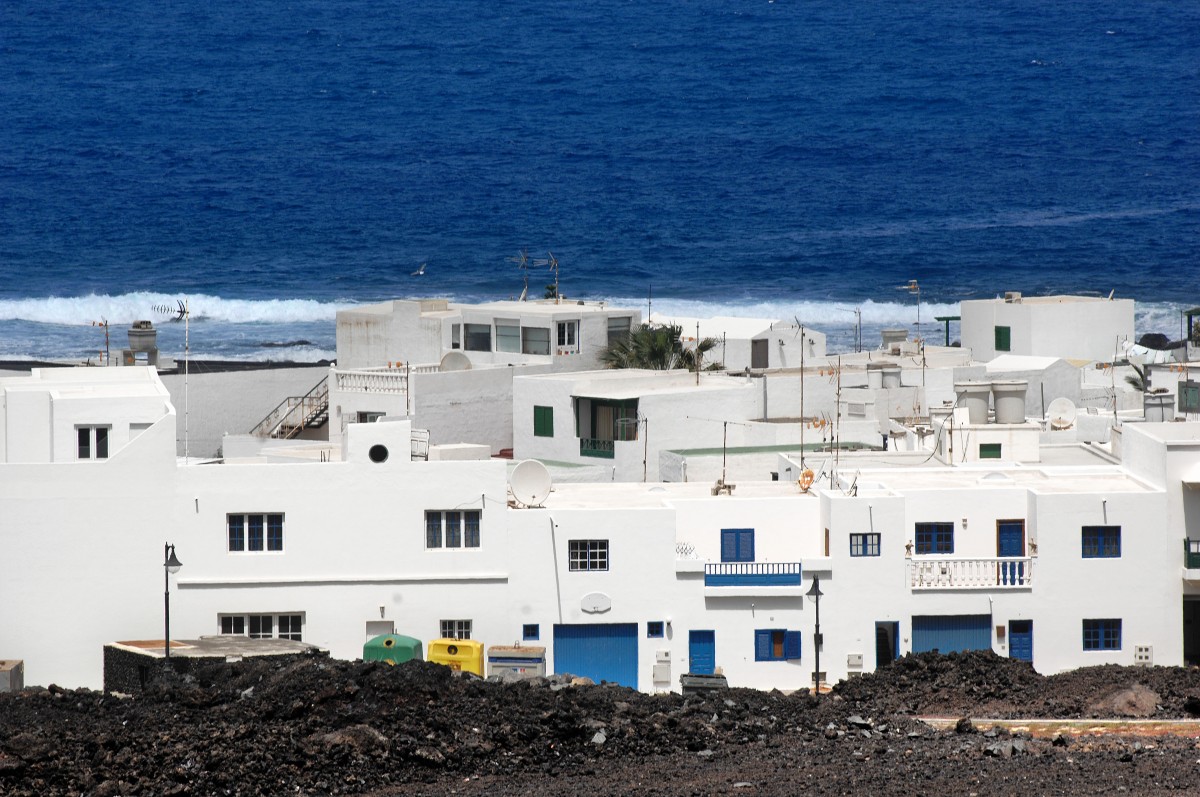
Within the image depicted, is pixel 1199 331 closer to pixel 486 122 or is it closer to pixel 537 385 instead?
pixel 537 385

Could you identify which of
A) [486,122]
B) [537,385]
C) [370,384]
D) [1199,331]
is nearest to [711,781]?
[537,385]

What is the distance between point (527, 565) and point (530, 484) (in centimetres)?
139

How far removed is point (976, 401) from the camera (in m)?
47.5

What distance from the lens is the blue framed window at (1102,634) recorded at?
117ft

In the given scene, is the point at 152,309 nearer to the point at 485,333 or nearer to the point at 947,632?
the point at 485,333

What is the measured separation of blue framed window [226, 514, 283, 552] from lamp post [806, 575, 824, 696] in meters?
9.00

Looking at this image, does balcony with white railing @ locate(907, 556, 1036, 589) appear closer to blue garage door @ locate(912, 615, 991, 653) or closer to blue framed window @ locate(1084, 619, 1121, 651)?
blue garage door @ locate(912, 615, 991, 653)

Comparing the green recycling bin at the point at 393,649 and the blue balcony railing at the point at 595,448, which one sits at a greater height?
the blue balcony railing at the point at 595,448

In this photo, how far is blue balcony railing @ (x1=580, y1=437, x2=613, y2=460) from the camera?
48.0 m

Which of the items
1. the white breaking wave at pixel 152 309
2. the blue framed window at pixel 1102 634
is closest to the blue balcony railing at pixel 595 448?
the blue framed window at pixel 1102 634

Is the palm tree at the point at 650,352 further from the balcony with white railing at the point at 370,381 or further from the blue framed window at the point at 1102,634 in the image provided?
the blue framed window at the point at 1102,634

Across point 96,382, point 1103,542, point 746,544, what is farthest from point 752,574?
point 96,382

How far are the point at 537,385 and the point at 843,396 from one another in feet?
26.4

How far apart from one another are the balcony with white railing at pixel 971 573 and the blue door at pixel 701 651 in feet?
12.0
